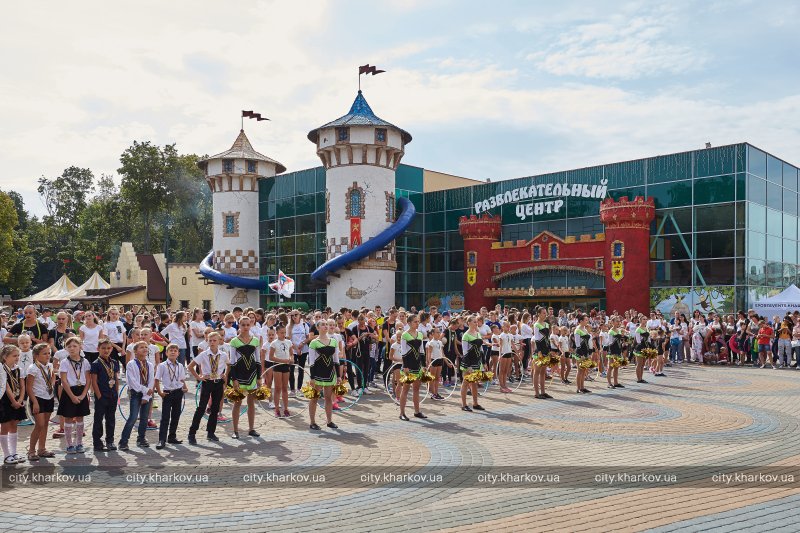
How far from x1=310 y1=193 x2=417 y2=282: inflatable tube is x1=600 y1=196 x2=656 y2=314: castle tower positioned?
41.9 ft

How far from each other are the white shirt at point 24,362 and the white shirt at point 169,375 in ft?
6.62

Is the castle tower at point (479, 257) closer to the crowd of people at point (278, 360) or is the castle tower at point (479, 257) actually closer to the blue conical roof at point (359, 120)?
the blue conical roof at point (359, 120)

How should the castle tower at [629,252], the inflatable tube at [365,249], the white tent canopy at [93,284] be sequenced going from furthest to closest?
the white tent canopy at [93,284] → the inflatable tube at [365,249] → the castle tower at [629,252]

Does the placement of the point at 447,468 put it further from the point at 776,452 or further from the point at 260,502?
the point at 776,452

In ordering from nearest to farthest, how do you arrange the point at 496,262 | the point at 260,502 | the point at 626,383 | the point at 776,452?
the point at 260,502
the point at 776,452
the point at 626,383
the point at 496,262

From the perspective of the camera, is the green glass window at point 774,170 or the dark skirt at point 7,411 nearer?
the dark skirt at point 7,411

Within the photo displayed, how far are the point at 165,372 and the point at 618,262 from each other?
29.9 m

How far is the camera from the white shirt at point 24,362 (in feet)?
34.2

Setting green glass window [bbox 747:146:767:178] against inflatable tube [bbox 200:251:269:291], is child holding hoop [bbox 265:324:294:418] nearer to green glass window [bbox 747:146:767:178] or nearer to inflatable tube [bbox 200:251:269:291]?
green glass window [bbox 747:146:767:178]

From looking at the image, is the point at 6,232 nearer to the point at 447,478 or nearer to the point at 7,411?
the point at 7,411

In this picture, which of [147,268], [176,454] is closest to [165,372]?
[176,454]

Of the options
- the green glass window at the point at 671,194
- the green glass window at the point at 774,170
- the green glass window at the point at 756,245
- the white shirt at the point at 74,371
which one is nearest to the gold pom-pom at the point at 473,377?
the white shirt at the point at 74,371

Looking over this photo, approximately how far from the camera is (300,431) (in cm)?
1286

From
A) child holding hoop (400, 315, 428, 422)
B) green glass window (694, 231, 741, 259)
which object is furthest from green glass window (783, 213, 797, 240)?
child holding hoop (400, 315, 428, 422)
